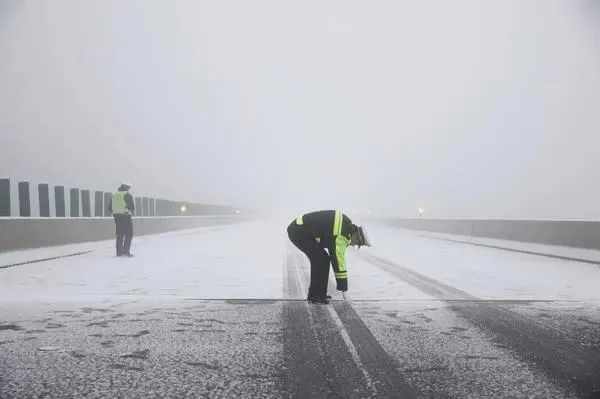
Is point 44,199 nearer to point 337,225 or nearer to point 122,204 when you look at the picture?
point 122,204

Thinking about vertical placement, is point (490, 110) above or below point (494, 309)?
above

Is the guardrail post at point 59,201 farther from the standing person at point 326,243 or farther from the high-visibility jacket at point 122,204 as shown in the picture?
the standing person at point 326,243

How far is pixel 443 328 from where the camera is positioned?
5.73 metres

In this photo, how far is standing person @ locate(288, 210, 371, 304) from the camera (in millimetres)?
7109

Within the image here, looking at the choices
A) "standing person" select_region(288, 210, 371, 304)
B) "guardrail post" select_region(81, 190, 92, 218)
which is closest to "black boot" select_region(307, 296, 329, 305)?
"standing person" select_region(288, 210, 371, 304)

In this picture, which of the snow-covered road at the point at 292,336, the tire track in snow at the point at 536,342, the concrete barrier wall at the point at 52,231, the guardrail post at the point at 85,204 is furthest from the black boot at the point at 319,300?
the guardrail post at the point at 85,204

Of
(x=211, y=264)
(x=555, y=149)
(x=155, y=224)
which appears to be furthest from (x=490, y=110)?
(x=211, y=264)

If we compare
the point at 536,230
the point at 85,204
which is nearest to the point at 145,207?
the point at 85,204

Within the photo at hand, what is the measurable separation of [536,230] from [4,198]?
14.7 m

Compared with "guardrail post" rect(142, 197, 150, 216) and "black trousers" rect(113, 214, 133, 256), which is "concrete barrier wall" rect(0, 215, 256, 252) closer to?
"black trousers" rect(113, 214, 133, 256)

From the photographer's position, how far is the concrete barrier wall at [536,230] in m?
13.9

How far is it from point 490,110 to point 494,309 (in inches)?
4906

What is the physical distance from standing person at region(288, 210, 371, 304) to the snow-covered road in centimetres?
29

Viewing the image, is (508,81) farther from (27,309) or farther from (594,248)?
(27,309)
